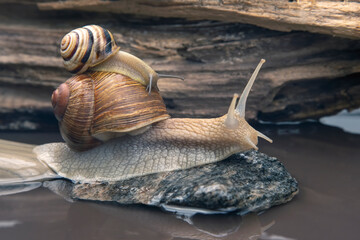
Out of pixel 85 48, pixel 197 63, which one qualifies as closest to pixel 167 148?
pixel 85 48

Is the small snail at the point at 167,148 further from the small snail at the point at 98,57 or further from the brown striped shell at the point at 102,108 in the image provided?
the small snail at the point at 98,57

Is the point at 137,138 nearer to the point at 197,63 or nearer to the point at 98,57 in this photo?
the point at 98,57

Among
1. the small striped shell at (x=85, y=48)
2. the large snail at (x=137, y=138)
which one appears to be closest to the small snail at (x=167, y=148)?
the large snail at (x=137, y=138)

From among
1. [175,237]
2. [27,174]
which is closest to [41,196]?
[27,174]

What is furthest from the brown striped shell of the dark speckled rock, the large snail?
the dark speckled rock

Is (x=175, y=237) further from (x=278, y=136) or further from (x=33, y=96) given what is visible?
(x=33, y=96)

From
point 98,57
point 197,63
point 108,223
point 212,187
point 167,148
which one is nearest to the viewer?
point 108,223
